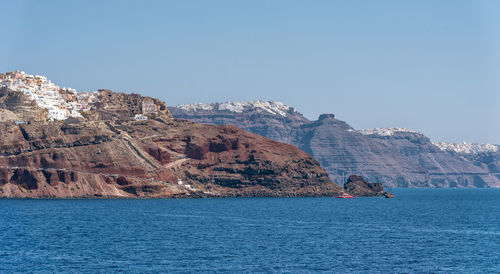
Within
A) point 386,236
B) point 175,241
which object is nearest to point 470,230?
point 386,236

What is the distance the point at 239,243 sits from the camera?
84.6 m

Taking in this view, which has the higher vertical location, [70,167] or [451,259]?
[70,167]

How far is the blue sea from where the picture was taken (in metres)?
67.3

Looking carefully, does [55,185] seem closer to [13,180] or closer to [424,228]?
[13,180]

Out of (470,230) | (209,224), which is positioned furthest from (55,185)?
(470,230)

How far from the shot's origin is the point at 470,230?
106m

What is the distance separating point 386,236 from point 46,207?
7807 centimetres

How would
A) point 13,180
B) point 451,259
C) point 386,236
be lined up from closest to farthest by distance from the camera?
point 451,259
point 386,236
point 13,180

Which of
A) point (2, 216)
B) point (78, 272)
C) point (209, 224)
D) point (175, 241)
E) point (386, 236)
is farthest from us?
point (2, 216)

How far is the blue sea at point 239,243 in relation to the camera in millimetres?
67312

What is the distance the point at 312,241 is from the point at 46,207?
75.0m

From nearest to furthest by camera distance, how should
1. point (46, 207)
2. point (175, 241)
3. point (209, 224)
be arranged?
point (175, 241) → point (209, 224) → point (46, 207)

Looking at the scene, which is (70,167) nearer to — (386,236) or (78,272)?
(386,236)

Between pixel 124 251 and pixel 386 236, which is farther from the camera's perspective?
pixel 386 236
